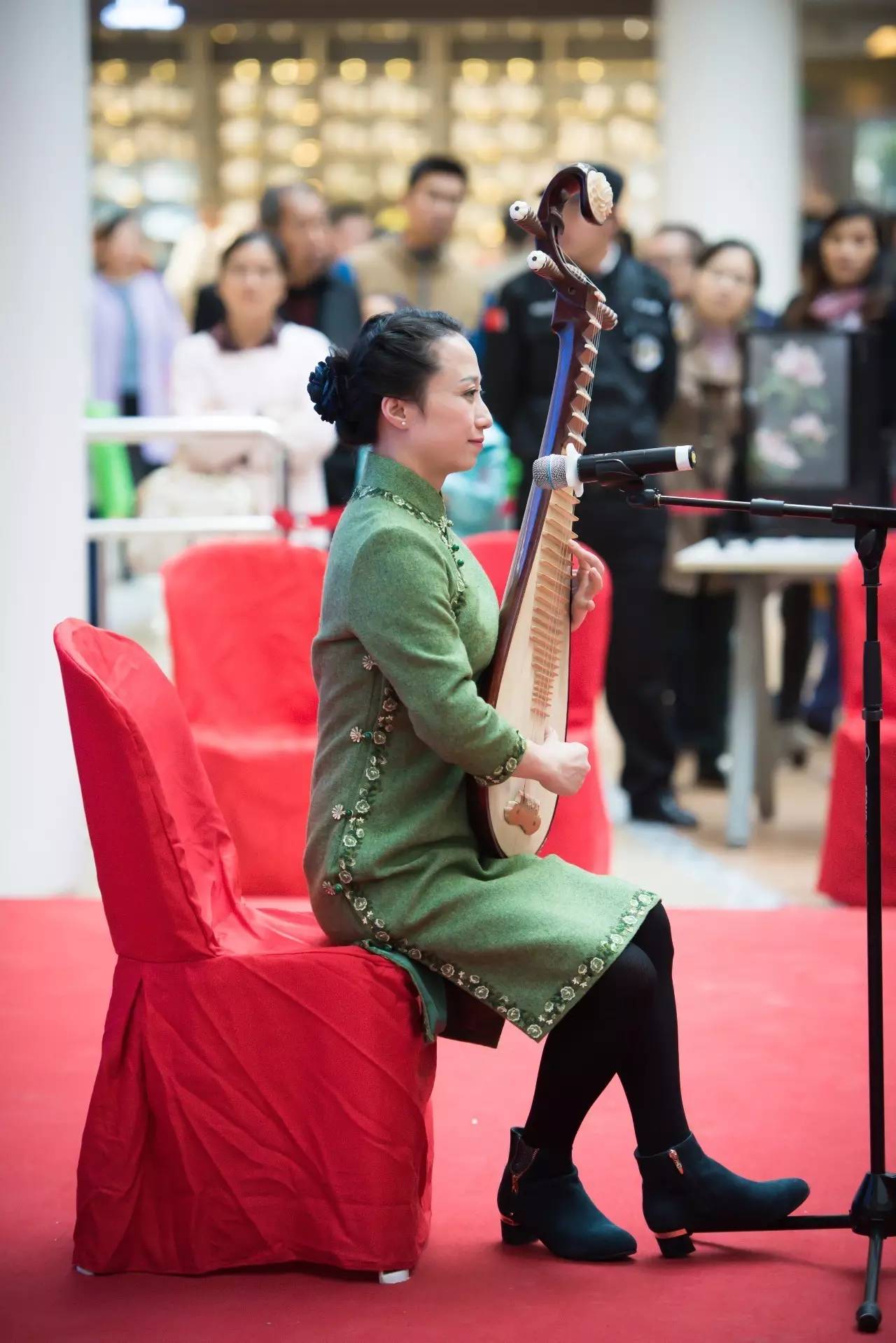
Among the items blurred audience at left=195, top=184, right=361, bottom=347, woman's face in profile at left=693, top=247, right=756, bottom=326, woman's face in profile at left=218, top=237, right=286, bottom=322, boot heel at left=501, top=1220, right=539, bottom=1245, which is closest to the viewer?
boot heel at left=501, top=1220, right=539, bottom=1245

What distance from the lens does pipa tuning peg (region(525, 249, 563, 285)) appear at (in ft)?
6.53

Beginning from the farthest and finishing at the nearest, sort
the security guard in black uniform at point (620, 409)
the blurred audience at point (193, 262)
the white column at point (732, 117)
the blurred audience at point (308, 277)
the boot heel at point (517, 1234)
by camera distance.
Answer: the white column at point (732, 117) → the blurred audience at point (193, 262) → the blurred audience at point (308, 277) → the security guard in black uniform at point (620, 409) → the boot heel at point (517, 1234)

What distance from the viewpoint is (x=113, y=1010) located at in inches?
80.0

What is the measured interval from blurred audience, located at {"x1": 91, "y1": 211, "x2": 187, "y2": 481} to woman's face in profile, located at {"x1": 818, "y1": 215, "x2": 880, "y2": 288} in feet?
8.04

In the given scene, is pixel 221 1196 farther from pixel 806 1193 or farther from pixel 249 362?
pixel 249 362

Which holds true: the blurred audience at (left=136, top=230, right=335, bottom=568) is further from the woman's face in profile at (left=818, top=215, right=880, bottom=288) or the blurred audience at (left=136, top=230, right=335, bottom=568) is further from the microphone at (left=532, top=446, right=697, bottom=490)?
the microphone at (left=532, top=446, right=697, bottom=490)

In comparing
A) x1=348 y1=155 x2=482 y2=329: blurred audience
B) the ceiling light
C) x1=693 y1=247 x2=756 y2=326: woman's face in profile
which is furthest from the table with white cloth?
the ceiling light

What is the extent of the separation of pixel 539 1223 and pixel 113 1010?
0.54 m

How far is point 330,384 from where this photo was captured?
206cm

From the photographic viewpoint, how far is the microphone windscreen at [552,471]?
6.17 ft

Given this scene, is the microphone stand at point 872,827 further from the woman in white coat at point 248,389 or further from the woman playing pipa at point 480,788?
the woman in white coat at point 248,389

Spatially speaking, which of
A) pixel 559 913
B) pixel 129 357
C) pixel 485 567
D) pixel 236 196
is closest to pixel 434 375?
pixel 559 913

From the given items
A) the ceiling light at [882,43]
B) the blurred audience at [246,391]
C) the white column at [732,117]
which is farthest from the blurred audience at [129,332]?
the ceiling light at [882,43]

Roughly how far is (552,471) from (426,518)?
0.20 metres
